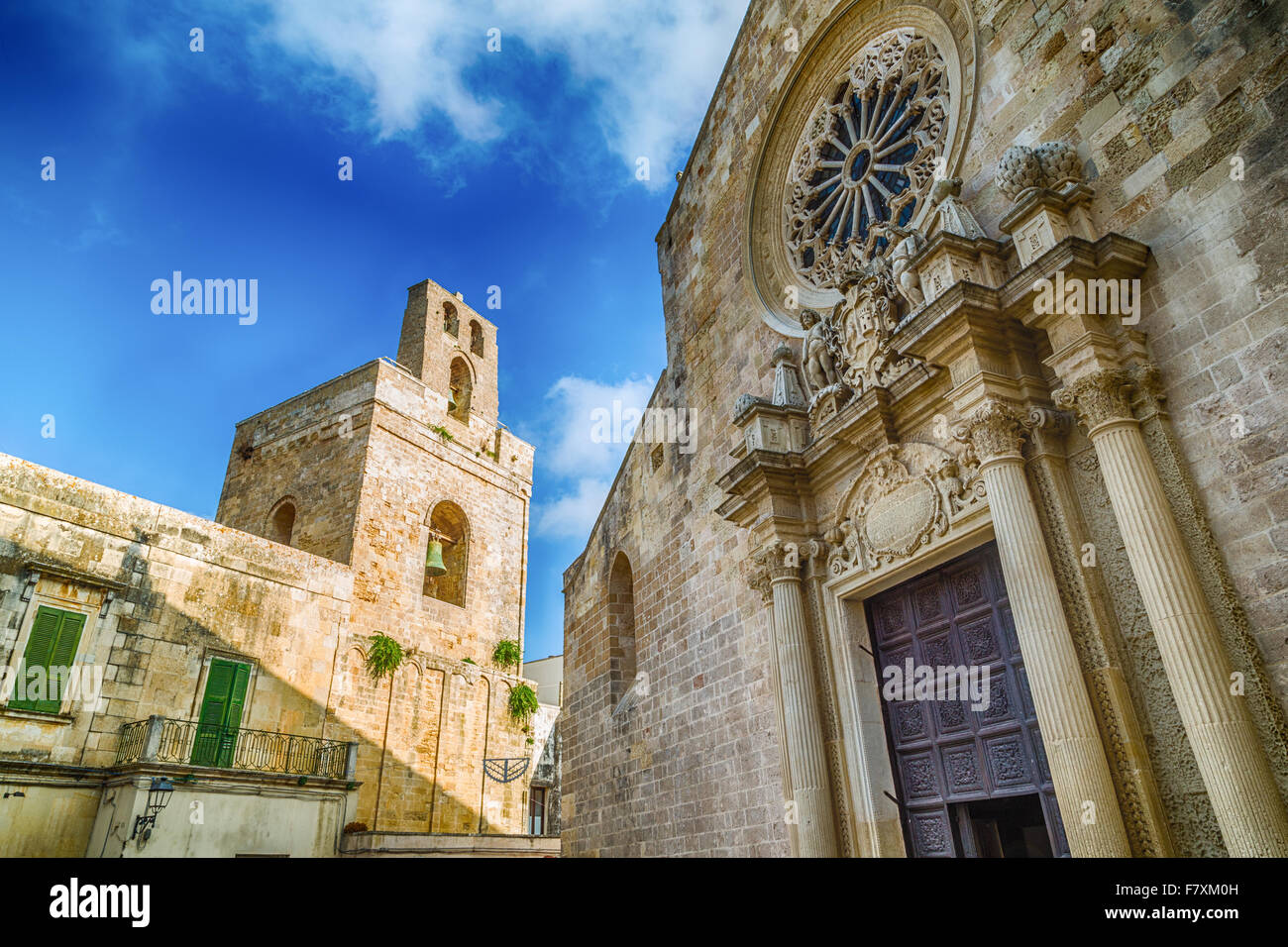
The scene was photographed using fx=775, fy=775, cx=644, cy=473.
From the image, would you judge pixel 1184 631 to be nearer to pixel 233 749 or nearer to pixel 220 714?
pixel 233 749

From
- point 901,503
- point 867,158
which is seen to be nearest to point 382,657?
point 901,503

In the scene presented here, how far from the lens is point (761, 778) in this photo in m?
7.40

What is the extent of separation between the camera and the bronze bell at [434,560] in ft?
63.8

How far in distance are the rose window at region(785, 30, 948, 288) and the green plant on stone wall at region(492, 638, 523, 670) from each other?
14374 mm

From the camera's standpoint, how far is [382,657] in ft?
55.0

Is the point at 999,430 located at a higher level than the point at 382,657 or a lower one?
lower

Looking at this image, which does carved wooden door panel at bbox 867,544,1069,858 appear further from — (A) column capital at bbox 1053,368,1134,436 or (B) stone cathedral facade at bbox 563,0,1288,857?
(A) column capital at bbox 1053,368,1134,436

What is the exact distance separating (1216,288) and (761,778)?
540 cm

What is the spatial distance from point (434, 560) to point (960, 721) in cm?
1561

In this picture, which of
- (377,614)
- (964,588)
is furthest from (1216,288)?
(377,614)

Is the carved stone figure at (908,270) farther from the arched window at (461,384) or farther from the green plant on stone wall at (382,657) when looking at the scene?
the arched window at (461,384)

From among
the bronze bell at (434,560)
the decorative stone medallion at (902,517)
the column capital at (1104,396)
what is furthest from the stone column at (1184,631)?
the bronze bell at (434,560)

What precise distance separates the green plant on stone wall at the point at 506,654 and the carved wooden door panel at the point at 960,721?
587 inches

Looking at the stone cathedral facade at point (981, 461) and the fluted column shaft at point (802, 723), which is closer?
the stone cathedral facade at point (981, 461)
